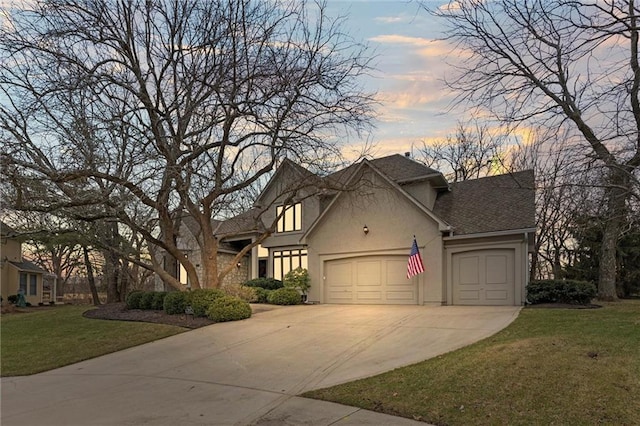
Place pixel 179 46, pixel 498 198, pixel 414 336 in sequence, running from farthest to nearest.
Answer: pixel 498 198 < pixel 179 46 < pixel 414 336

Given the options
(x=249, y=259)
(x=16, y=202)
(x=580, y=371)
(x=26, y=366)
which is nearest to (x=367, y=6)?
(x=580, y=371)

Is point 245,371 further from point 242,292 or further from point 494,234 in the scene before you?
point 494,234

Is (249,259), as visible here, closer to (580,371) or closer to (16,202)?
(16,202)

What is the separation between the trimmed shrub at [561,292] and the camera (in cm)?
1568

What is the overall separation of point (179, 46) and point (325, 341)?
371 inches

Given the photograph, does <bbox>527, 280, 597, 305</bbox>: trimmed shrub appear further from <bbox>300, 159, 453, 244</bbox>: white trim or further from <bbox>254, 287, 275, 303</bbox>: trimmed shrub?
<bbox>254, 287, 275, 303</bbox>: trimmed shrub

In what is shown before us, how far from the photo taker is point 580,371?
7520mm

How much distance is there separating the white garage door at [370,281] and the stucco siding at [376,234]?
0.84ft

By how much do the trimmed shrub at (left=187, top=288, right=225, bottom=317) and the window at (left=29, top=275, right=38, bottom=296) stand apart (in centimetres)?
2223

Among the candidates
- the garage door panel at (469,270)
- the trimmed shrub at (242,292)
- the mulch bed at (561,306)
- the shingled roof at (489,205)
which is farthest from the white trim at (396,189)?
the mulch bed at (561,306)

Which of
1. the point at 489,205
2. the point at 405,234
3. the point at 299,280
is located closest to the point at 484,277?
the point at 489,205

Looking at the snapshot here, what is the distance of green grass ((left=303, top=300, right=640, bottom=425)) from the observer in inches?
247

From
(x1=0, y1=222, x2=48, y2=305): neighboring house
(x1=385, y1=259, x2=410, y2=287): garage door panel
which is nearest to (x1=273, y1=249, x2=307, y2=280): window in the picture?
(x1=385, y1=259, x2=410, y2=287): garage door panel

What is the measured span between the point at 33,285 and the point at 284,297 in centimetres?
2260
